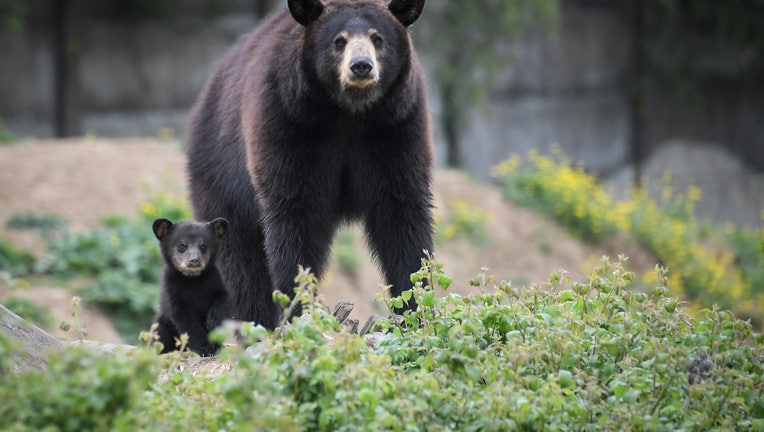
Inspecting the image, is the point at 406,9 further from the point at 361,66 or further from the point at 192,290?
the point at 192,290

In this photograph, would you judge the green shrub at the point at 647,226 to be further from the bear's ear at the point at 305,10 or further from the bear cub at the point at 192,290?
the bear's ear at the point at 305,10

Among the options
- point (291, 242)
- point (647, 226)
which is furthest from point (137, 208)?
point (647, 226)

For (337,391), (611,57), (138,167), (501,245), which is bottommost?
(337,391)

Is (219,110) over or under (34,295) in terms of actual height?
over

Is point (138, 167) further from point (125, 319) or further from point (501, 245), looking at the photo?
point (501, 245)

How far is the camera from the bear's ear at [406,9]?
577cm

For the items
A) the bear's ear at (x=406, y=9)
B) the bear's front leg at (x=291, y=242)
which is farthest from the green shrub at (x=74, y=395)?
the bear's ear at (x=406, y=9)

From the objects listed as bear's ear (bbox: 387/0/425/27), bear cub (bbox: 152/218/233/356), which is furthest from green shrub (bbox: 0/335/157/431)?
bear's ear (bbox: 387/0/425/27)

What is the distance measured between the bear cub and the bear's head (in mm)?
1109

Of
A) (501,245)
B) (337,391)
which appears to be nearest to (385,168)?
(337,391)

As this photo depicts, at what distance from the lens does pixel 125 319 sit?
386 inches

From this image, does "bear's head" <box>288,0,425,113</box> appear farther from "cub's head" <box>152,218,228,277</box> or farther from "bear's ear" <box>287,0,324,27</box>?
"cub's head" <box>152,218,228,277</box>

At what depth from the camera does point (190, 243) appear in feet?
19.4

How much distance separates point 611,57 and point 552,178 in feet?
11.5
